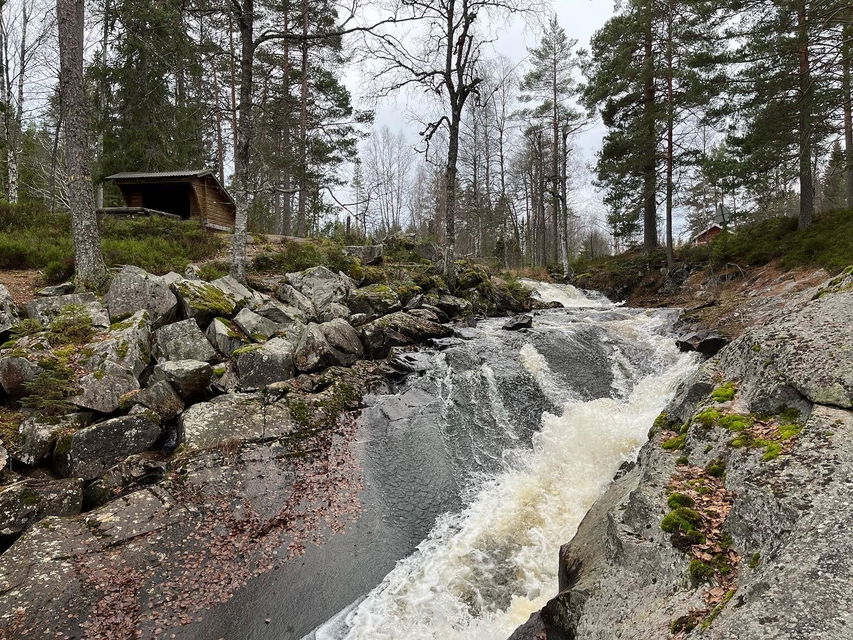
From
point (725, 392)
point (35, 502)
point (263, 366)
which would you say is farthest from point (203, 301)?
point (725, 392)

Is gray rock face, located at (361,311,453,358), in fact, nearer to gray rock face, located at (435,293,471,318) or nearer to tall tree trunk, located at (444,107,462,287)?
gray rock face, located at (435,293,471,318)

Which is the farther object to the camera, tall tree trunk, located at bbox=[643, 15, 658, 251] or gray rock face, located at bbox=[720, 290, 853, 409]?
tall tree trunk, located at bbox=[643, 15, 658, 251]

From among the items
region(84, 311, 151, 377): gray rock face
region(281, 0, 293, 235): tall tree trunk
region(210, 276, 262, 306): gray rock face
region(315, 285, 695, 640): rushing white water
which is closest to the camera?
region(315, 285, 695, 640): rushing white water

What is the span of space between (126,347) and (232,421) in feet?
8.47

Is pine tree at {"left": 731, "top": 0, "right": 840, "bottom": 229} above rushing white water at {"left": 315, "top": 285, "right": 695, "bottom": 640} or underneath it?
above

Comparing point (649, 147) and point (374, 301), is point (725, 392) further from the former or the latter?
point (649, 147)

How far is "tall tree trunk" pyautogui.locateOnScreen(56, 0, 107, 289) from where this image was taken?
8766 millimetres

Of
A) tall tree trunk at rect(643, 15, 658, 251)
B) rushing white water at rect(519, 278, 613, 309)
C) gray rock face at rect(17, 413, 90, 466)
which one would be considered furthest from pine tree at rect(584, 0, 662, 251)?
gray rock face at rect(17, 413, 90, 466)

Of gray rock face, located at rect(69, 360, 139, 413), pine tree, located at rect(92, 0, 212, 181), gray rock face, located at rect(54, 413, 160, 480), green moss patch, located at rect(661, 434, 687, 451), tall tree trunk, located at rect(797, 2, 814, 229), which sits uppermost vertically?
pine tree, located at rect(92, 0, 212, 181)

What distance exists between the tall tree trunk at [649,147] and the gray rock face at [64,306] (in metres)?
20.6

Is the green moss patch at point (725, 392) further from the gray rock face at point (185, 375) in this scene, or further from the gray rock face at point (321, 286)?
the gray rock face at point (321, 286)

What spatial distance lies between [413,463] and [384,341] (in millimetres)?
4184

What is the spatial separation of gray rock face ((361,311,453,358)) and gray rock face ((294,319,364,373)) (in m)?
0.37

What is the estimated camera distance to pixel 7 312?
23.4 ft
